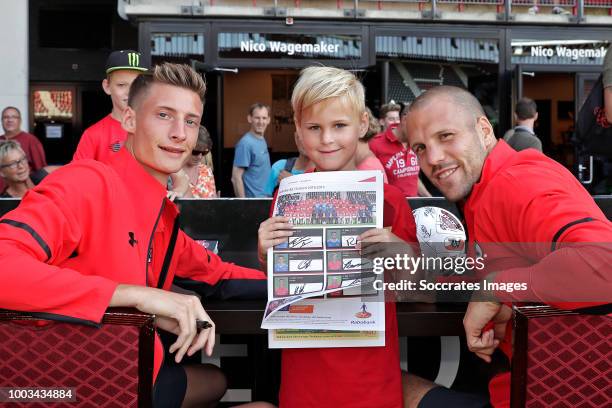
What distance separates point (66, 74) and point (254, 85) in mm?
5492

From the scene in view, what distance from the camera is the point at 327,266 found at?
1922 millimetres

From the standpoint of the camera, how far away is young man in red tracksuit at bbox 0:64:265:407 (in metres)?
1.60

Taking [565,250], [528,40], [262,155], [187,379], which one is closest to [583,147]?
[565,250]

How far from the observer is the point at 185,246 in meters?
2.46

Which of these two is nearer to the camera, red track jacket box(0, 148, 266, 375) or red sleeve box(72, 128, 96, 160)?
red track jacket box(0, 148, 266, 375)

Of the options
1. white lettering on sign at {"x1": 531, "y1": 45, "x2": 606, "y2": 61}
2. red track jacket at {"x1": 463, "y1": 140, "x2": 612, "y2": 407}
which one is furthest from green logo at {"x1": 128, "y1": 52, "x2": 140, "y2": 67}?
white lettering on sign at {"x1": 531, "y1": 45, "x2": 606, "y2": 61}

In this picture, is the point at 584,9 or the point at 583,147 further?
the point at 584,9

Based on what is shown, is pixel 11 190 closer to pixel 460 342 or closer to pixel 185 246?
pixel 185 246

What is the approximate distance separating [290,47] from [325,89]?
8217 millimetres

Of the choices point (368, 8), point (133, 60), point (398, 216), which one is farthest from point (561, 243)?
point (368, 8)

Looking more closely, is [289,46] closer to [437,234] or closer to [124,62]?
[124,62]

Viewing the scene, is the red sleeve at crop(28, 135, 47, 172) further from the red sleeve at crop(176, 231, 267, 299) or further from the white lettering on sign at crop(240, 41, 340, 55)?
the red sleeve at crop(176, 231, 267, 299)

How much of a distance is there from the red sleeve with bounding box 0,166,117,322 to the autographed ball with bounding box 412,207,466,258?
1091 millimetres

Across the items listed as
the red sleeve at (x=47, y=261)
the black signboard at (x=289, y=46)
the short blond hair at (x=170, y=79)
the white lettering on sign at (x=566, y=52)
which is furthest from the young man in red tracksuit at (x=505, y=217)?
the white lettering on sign at (x=566, y=52)
